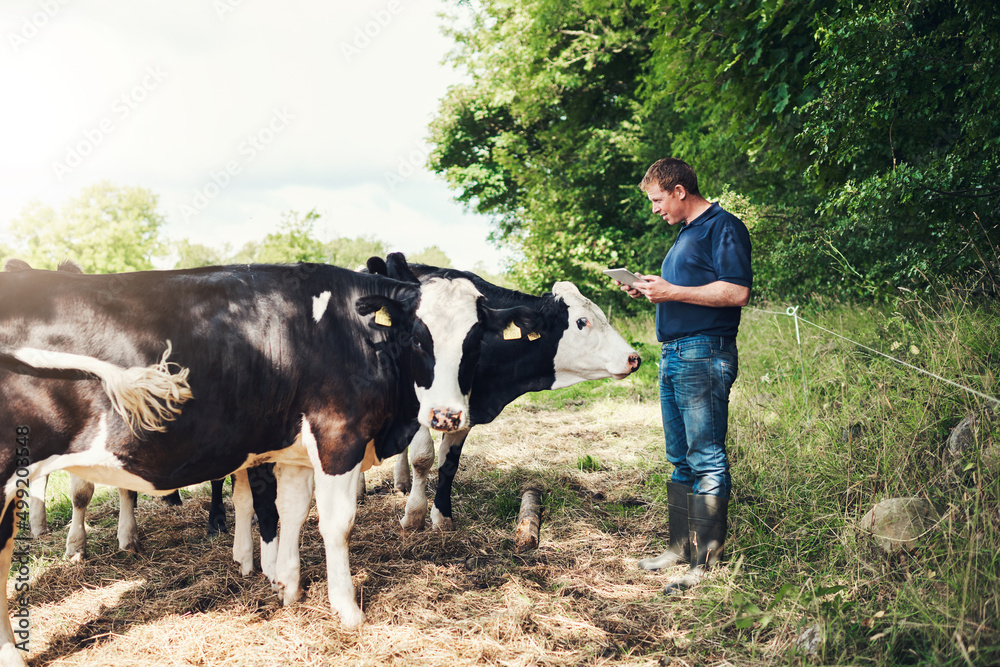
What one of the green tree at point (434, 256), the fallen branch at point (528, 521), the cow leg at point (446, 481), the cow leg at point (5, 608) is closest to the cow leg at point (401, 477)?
the cow leg at point (446, 481)

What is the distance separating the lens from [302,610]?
3.60 meters

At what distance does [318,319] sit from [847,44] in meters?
4.73

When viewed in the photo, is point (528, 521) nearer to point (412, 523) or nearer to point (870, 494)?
point (412, 523)

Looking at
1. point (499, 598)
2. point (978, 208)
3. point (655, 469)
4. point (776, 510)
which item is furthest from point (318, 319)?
point (978, 208)

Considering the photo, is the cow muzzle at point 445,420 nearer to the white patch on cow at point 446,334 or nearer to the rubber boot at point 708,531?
the white patch on cow at point 446,334

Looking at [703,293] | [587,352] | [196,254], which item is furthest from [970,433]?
[196,254]

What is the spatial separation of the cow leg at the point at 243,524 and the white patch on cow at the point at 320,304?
126 centimetres

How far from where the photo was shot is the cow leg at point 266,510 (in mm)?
3955

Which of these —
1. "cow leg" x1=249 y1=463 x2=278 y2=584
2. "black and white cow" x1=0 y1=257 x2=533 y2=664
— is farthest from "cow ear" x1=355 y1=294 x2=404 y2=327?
"cow leg" x1=249 y1=463 x2=278 y2=584

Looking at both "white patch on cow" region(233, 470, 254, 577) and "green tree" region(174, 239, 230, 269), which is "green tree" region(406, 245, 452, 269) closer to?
"green tree" region(174, 239, 230, 269)

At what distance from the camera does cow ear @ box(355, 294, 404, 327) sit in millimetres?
3705

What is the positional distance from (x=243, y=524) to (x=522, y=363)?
2.37 meters

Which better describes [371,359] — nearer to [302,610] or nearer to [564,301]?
[302,610]

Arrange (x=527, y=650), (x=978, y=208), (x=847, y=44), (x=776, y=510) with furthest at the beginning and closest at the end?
1. (x=847, y=44)
2. (x=978, y=208)
3. (x=776, y=510)
4. (x=527, y=650)
